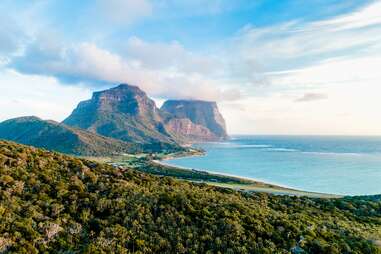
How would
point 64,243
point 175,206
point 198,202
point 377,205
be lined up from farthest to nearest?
point 377,205 → point 198,202 → point 175,206 → point 64,243

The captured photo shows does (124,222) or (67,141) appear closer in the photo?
(124,222)

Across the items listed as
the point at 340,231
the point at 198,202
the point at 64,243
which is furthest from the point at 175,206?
the point at 340,231

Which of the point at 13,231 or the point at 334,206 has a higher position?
the point at 13,231

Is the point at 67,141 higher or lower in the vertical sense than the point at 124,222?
lower

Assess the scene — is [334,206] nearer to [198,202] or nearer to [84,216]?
[198,202]

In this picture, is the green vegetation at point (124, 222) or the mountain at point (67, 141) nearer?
the green vegetation at point (124, 222)

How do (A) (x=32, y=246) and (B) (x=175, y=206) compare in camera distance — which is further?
(B) (x=175, y=206)

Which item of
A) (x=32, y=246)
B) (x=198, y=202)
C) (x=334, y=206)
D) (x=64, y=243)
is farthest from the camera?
(x=334, y=206)

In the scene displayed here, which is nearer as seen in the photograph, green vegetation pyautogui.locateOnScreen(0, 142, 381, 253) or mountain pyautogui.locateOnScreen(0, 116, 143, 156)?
green vegetation pyautogui.locateOnScreen(0, 142, 381, 253)
